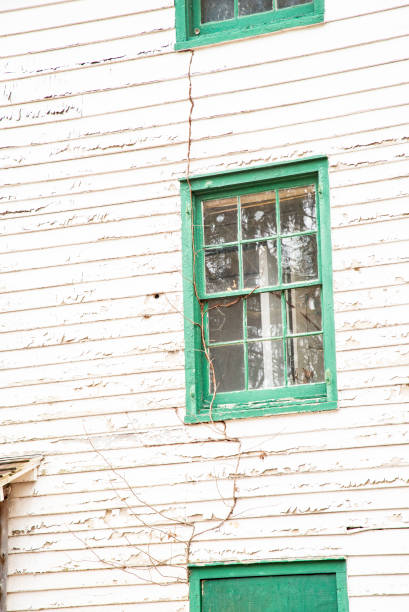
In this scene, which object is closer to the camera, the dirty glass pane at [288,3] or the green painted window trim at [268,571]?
the green painted window trim at [268,571]

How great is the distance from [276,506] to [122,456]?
1.29 metres

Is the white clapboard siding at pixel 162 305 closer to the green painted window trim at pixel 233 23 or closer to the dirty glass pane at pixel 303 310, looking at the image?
the green painted window trim at pixel 233 23

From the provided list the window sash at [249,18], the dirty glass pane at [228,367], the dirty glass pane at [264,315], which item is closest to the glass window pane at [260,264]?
the dirty glass pane at [264,315]

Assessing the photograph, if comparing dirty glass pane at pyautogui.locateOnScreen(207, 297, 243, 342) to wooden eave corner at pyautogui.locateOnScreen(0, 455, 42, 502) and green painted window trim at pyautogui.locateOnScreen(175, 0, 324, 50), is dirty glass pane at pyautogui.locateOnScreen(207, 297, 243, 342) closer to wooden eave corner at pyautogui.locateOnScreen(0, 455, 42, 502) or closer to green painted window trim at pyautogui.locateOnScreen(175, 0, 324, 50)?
wooden eave corner at pyautogui.locateOnScreen(0, 455, 42, 502)

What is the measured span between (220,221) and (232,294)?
2.06 ft

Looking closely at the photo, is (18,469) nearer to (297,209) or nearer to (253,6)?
(297,209)

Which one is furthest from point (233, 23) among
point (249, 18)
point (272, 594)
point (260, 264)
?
point (272, 594)

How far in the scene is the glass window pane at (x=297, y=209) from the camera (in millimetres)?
7684

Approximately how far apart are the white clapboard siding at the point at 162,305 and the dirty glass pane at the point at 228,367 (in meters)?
0.31

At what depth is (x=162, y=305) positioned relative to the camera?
7.81 metres

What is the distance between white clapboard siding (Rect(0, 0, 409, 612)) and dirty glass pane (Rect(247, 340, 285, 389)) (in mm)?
346

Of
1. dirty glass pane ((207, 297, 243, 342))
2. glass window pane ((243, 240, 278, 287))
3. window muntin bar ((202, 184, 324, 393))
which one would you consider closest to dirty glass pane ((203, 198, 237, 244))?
window muntin bar ((202, 184, 324, 393))

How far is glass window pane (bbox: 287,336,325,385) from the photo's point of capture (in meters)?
7.45

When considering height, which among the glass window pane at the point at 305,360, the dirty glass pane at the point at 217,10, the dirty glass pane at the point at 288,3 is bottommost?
the glass window pane at the point at 305,360
